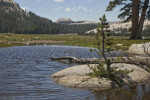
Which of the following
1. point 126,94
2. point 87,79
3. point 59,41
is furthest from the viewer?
point 59,41

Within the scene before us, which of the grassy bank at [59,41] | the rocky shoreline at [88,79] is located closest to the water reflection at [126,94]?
the rocky shoreline at [88,79]

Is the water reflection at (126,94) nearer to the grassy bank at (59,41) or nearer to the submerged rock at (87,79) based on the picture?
the submerged rock at (87,79)

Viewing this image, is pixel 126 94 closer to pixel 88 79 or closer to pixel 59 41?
pixel 88 79

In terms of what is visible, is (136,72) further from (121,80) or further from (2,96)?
(2,96)

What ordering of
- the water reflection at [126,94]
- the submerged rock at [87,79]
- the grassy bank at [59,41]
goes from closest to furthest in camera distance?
the water reflection at [126,94], the submerged rock at [87,79], the grassy bank at [59,41]

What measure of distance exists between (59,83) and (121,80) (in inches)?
169

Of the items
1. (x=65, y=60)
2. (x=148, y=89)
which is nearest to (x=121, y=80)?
(x=148, y=89)

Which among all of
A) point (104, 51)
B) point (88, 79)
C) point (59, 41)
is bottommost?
point (59, 41)

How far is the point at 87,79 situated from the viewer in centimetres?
1270

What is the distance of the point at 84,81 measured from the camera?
1245 cm

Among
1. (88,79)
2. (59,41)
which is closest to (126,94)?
(88,79)

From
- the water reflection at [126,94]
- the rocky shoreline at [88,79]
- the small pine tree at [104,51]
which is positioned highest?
the small pine tree at [104,51]

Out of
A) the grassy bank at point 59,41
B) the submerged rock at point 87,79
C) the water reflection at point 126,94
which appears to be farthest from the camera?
the grassy bank at point 59,41

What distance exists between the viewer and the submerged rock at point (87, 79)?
12148 millimetres
